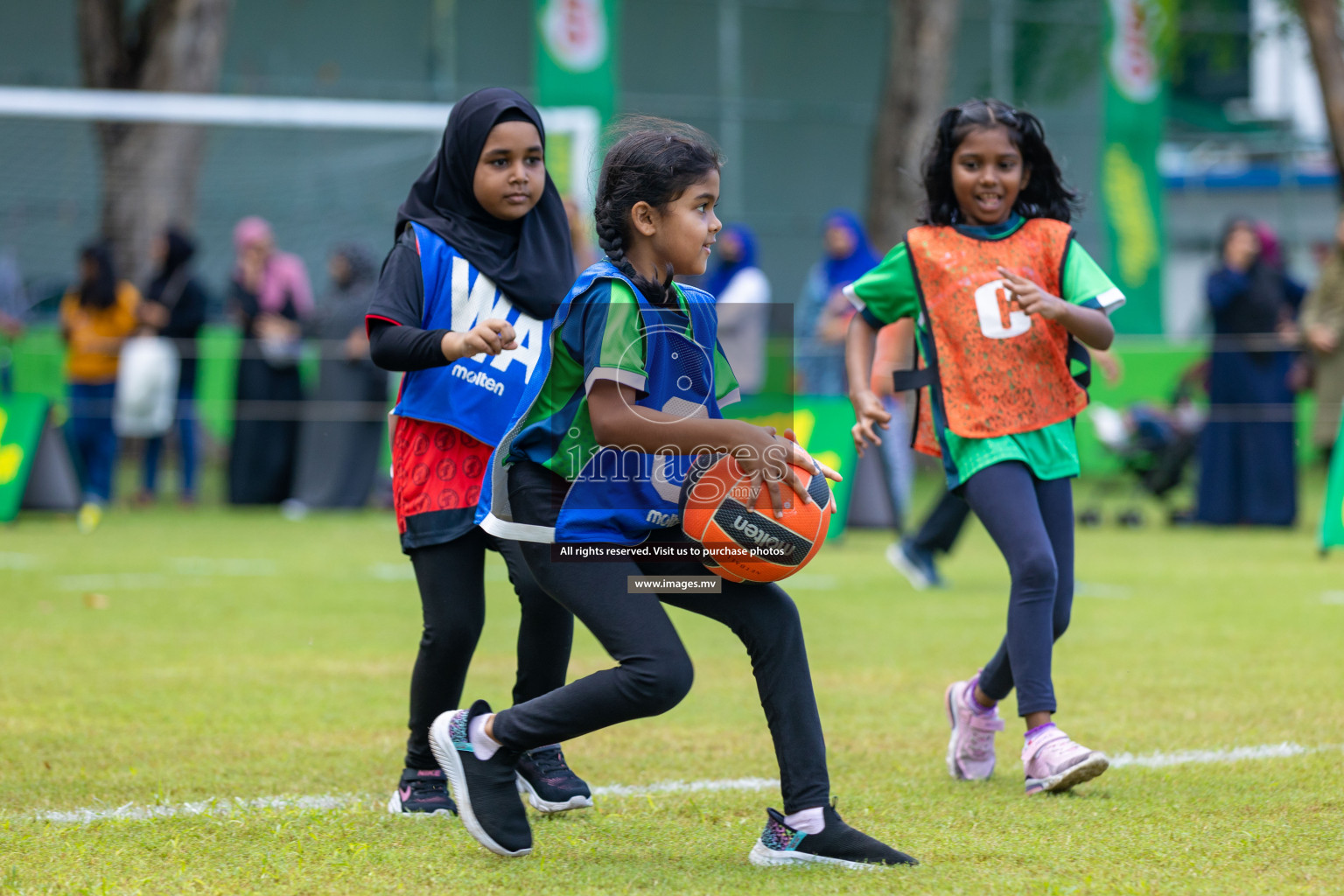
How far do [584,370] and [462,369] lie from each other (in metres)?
0.89

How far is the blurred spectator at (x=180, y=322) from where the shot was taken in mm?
14133

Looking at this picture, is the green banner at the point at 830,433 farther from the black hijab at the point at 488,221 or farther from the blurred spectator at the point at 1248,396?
the black hijab at the point at 488,221

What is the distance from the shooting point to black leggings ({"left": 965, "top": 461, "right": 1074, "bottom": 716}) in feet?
14.6

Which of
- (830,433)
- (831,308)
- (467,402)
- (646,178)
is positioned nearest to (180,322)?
(831,308)

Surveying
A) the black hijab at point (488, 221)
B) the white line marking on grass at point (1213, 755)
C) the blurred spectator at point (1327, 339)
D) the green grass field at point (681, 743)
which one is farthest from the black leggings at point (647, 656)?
the blurred spectator at point (1327, 339)

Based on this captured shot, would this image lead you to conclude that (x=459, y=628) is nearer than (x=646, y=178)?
No

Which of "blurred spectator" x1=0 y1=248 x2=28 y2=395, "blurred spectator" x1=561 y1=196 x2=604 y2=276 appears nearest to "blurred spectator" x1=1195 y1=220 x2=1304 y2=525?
"blurred spectator" x1=561 y1=196 x2=604 y2=276

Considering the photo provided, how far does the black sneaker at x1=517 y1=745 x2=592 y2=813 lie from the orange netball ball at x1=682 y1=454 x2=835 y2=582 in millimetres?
989

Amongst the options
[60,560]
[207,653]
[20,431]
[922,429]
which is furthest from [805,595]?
[20,431]

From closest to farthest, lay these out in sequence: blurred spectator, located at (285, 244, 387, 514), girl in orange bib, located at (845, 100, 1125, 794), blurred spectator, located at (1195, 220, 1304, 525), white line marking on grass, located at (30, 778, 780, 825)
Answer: white line marking on grass, located at (30, 778, 780, 825) < girl in orange bib, located at (845, 100, 1125, 794) < blurred spectator, located at (1195, 220, 1304, 525) < blurred spectator, located at (285, 244, 387, 514)

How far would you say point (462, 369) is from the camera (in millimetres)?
4297

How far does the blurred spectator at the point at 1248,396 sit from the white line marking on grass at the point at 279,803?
373 inches

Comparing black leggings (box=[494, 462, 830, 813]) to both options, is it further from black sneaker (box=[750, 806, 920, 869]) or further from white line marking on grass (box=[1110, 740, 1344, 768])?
white line marking on grass (box=[1110, 740, 1344, 768])

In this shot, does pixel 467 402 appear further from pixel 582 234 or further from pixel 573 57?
pixel 573 57
